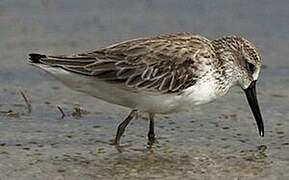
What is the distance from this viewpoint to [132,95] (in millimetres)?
7422

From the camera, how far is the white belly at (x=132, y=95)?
24.2 feet

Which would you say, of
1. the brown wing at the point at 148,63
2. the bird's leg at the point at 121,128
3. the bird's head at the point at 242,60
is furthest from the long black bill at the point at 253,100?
the bird's leg at the point at 121,128

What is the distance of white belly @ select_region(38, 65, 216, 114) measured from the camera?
738cm

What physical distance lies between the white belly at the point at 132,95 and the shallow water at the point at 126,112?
27 cm

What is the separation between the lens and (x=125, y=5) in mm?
10555

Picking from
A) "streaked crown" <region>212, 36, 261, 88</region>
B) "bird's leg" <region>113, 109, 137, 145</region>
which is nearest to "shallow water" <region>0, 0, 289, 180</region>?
"bird's leg" <region>113, 109, 137, 145</region>

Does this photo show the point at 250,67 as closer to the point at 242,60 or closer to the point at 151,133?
the point at 242,60

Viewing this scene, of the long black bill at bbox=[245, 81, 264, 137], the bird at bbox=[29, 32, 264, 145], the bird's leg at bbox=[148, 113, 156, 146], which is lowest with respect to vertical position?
the bird's leg at bbox=[148, 113, 156, 146]

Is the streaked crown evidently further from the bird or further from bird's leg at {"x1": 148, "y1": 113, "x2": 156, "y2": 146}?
bird's leg at {"x1": 148, "y1": 113, "x2": 156, "y2": 146}

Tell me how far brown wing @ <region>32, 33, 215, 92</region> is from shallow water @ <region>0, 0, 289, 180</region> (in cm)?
43

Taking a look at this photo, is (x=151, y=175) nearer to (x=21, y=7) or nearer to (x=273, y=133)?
(x=273, y=133)

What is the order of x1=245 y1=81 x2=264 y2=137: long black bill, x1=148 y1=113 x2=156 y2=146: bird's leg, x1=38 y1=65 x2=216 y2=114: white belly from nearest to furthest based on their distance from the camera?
x1=38 y1=65 x2=216 y2=114: white belly, x1=148 y1=113 x2=156 y2=146: bird's leg, x1=245 y1=81 x2=264 y2=137: long black bill

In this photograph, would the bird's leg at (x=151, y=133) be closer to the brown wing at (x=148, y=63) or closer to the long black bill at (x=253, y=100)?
the brown wing at (x=148, y=63)

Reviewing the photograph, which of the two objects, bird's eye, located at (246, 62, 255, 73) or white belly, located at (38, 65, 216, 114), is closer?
white belly, located at (38, 65, 216, 114)
